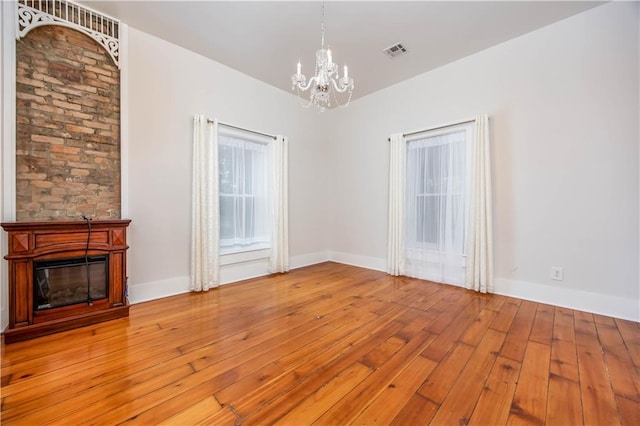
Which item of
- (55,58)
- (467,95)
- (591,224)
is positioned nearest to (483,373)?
(591,224)

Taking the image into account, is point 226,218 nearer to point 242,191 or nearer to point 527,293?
point 242,191

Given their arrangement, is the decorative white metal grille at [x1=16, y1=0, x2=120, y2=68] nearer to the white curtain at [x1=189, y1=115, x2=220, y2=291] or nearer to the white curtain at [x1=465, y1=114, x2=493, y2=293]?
the white curtain at [x1=189, y1=115, x2=220, y2=291]

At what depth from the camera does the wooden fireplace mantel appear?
1.96m

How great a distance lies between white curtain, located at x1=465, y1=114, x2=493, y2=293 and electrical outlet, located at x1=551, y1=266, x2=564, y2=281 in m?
0.56

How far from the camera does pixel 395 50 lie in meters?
3.16

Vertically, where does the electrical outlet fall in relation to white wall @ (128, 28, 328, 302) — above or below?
below

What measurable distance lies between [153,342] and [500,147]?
4.08 meters

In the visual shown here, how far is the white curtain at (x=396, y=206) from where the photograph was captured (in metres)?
3.82

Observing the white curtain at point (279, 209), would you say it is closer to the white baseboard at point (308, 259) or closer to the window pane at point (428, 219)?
the white baseboard at point (308, 259)

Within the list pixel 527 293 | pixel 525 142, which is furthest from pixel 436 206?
pixel 527 293

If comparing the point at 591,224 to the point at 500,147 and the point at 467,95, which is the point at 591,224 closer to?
the point at 500,147

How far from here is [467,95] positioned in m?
3.32

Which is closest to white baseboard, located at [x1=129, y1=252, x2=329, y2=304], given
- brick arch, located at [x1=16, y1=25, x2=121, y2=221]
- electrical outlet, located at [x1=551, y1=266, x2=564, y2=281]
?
brick arch, located at [x1=16, y1=25, x2=121, y2=221]

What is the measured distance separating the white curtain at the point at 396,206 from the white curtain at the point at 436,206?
0.10 metres
